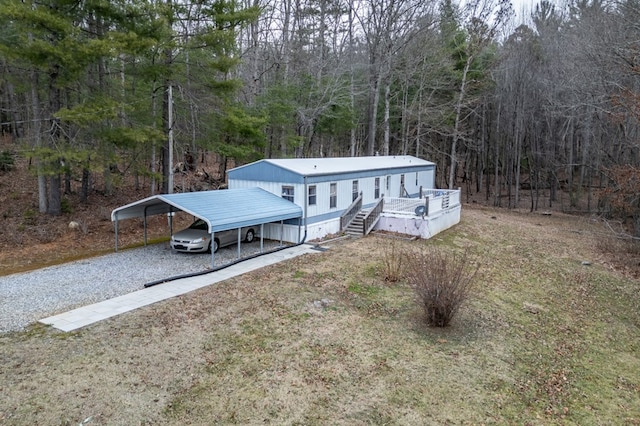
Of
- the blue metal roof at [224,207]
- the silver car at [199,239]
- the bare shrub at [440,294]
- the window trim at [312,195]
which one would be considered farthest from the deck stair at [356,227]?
the bare shrub at [440,294]

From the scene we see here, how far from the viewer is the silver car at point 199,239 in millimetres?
13281

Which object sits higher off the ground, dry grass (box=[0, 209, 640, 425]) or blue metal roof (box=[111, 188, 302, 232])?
blue metal roof (box=[111, 188, 302, 232])

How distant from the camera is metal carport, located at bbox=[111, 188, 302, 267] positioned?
39.0ft

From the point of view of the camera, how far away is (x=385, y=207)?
60.6 ft

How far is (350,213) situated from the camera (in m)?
18.1

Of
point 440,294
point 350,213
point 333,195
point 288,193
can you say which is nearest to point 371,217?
point 350,213

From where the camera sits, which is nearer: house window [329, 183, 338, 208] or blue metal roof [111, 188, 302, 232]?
blue metal roof [111, 188, 302, 232]

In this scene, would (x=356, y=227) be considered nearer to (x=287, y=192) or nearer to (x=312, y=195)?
(x=312, y=195)

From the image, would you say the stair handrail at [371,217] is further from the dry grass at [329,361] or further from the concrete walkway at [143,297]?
the dry grass at [329,361]

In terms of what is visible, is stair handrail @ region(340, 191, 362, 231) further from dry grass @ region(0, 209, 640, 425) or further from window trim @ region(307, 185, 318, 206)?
dry grass @ region(0, 209, 640, 425)

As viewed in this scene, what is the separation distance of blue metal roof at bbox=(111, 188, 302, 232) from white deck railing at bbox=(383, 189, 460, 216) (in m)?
5.11

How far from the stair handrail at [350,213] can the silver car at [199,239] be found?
16.8 ft

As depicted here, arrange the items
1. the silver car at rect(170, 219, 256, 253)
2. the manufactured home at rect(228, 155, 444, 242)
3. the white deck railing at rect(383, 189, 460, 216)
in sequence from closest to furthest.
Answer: the silver car at rect(170, 219, 256, 253), the manufactured home at rect(228, 155, 444, 242), the white deck railing at rect(383, 189, 460, 216)

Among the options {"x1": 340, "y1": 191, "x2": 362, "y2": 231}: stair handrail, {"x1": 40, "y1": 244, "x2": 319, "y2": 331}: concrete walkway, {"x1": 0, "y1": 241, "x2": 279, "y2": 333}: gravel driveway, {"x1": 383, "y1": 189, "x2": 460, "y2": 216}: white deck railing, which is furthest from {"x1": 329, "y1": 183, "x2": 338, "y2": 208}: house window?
{"x1": 40, "y1": 244, "x2": 319, "y2": 331}: concrete walkway
